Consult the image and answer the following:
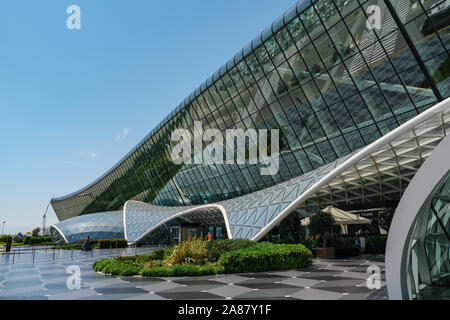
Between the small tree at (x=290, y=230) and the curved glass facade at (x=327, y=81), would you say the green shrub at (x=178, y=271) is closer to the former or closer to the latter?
the small tree at (x=290, y=230)

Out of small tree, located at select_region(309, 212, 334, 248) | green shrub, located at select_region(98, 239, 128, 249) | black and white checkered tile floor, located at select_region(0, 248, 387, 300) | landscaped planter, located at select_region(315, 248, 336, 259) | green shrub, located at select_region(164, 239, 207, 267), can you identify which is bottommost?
green shrub, located at select_region(98, 239, 128, 249)

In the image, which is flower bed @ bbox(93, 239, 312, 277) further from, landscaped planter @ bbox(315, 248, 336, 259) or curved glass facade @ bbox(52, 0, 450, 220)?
curved glass facade @ bbox(52, 0, 450, 220)

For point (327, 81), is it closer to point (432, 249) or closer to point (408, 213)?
point (432, 249)

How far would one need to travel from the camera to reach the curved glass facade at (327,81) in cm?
1772

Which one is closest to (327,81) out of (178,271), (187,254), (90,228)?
(187,254)

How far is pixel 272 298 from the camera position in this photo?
27.3 ft

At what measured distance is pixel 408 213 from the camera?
5086mm

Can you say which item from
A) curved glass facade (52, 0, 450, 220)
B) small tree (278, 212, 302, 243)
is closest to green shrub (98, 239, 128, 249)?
curved glass facade (52, 0, 450, 220)

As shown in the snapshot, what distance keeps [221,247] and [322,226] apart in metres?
7.99

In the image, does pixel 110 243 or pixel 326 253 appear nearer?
pixel 326 253

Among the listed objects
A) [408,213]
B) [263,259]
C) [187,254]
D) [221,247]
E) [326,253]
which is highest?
[408,213]

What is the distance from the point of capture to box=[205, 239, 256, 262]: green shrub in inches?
622

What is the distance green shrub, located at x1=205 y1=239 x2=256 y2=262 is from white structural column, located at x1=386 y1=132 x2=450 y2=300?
10.9 m

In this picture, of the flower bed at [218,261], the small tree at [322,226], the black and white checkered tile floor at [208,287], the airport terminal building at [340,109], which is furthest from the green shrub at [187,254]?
the small tree at [322,226]
